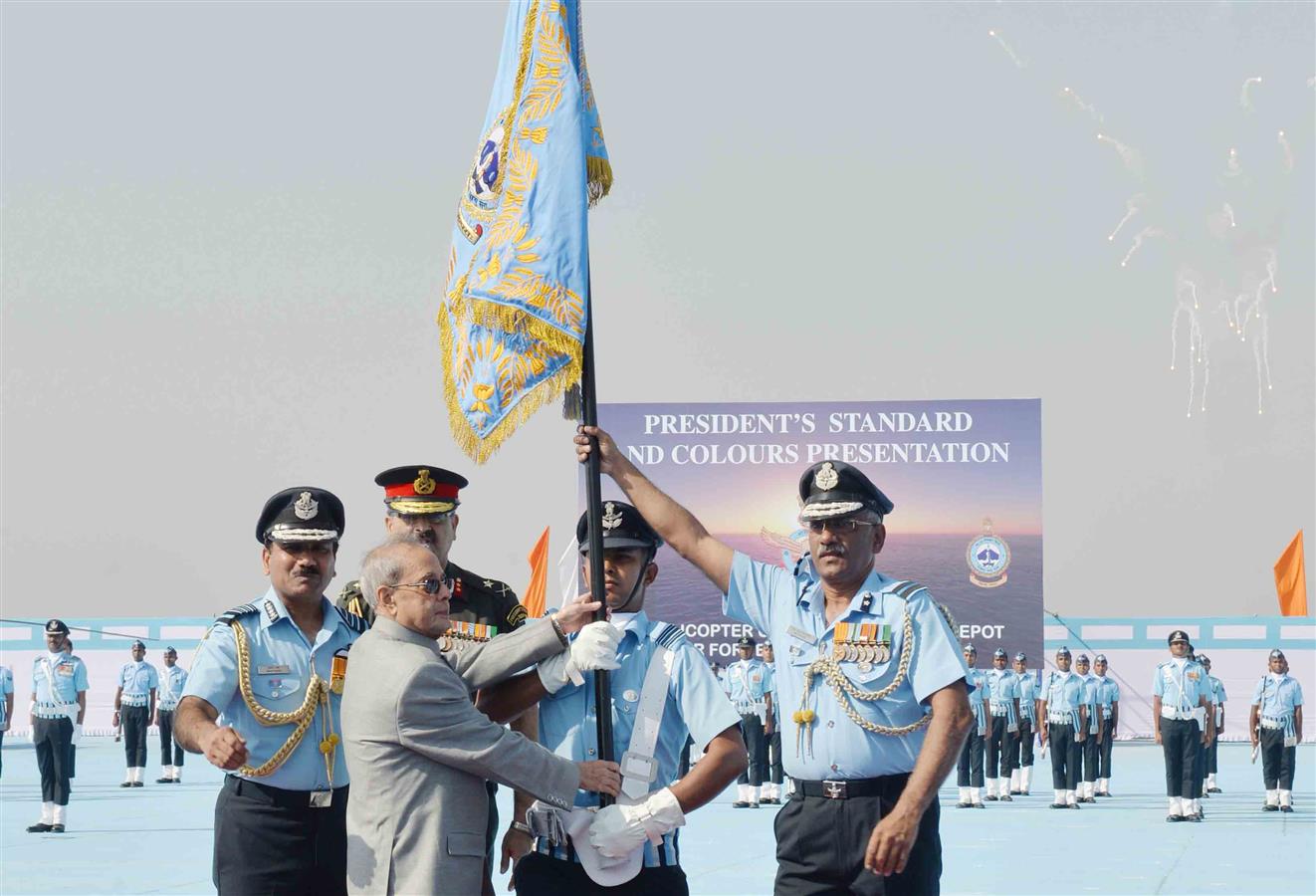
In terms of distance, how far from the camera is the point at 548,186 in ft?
15.5

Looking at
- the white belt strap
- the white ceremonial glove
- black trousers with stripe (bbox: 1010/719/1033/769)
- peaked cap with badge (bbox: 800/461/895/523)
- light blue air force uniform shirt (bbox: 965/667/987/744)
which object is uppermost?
peaked cap with badge (bbox: 800/461/895/523)

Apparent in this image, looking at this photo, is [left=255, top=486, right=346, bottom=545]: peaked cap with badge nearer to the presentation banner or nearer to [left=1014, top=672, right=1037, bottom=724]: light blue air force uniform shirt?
the presentation banner

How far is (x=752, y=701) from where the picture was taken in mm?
18812

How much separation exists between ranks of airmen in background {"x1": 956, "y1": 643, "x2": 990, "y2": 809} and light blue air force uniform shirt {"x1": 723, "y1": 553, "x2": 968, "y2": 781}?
42.9 feet

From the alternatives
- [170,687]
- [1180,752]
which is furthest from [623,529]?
[170,687]

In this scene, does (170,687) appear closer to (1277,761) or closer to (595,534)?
(1277,761)

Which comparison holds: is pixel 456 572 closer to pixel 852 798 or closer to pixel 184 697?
pixel 184 697

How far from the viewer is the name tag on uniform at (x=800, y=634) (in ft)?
15.9

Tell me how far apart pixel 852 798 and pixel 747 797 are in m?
14.0

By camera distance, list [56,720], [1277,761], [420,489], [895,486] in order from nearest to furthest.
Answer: [420,489] → [56,720] → [1277,761] → [895,486]

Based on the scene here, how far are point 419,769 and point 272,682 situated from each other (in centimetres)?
97

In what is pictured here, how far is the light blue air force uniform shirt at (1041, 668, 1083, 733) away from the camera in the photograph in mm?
18188

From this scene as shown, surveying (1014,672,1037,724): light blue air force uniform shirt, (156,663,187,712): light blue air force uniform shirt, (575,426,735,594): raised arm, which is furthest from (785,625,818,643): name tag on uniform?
(156,663,187,712): light blue air force uniform shirt

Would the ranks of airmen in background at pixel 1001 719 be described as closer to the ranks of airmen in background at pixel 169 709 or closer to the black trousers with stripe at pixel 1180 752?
the black trousers with stripe at pixel 1180 752
